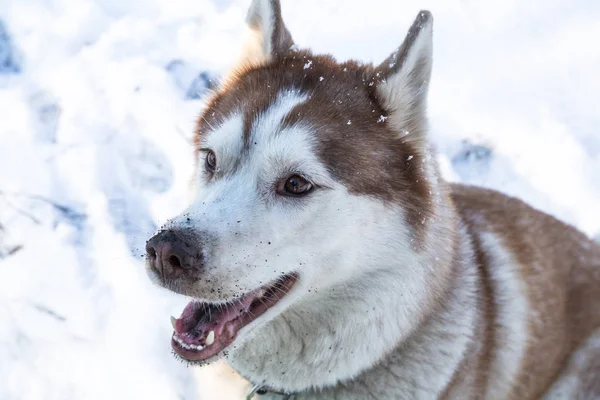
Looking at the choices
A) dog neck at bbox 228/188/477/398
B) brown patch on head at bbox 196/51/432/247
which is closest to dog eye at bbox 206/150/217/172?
brown patch on head at bbox 196/51/432/247

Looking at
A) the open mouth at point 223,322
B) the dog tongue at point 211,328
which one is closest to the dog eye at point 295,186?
the open mouth at point 223,322

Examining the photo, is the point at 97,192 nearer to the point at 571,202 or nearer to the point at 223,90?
the point at 223,90

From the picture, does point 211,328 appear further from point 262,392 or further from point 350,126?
point 350,126

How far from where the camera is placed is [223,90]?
2.94 metres

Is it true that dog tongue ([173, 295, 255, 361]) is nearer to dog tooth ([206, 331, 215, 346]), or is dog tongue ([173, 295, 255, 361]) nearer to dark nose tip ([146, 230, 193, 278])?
dog tooth ([206, 331, 215, 346])

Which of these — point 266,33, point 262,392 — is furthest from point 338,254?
point 266,33

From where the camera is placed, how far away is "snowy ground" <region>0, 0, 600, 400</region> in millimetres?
3604

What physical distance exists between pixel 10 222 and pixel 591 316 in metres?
3.23

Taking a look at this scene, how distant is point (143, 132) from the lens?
14.9 ft

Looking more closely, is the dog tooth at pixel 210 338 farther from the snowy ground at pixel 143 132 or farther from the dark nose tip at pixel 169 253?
the snowy ground at pixel 143 132

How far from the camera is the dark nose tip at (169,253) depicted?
7.12 ft

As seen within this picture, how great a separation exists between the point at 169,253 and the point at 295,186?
53cm

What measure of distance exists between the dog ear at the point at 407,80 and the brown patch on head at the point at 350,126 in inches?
1.3

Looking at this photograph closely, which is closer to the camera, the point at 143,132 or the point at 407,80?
the point at 407,80
